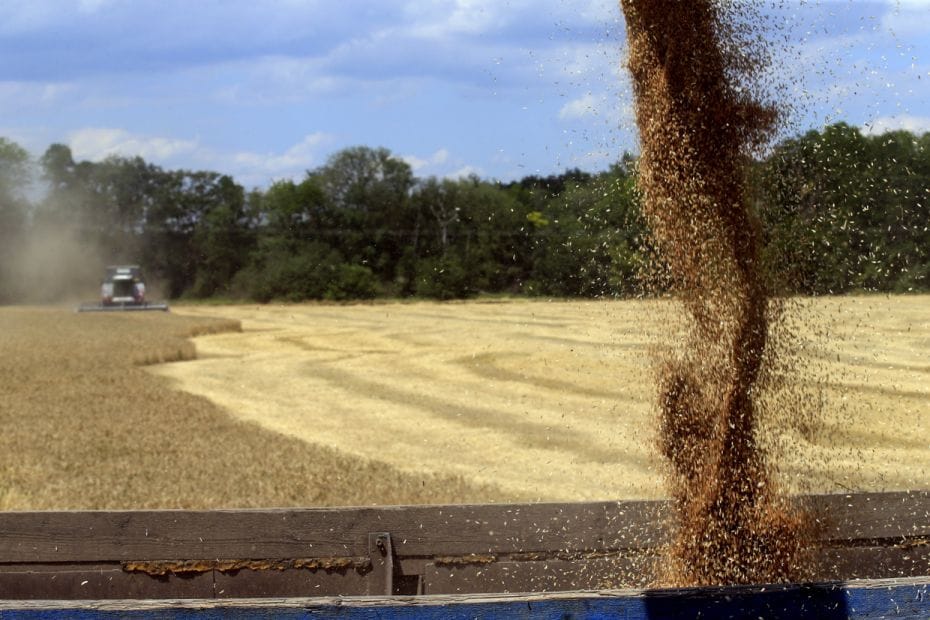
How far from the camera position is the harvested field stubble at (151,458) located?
Answer: 22.9 feet

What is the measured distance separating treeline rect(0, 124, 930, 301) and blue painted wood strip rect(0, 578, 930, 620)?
191 cm

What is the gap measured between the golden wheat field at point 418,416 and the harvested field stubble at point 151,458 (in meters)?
0.03

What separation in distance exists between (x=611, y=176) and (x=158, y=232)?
187 ft

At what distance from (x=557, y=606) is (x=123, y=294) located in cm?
4019

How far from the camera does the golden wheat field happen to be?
Answer: 22.7 ft

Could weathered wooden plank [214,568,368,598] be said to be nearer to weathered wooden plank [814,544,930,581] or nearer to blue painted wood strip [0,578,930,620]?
blue painted wood strip [0,578,930,620]

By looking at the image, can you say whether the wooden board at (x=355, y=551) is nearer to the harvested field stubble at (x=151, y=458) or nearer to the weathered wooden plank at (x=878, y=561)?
the weathered wooden plank at (x=878, y=561)

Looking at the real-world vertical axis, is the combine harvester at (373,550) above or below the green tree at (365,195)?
below

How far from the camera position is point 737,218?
4141 millimetres

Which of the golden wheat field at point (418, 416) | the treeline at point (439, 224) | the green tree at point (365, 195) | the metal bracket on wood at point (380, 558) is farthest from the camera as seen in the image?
the green tree at point (365, 195)

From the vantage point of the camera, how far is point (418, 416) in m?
A: 12.5

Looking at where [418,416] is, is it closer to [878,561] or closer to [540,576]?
[540,576]

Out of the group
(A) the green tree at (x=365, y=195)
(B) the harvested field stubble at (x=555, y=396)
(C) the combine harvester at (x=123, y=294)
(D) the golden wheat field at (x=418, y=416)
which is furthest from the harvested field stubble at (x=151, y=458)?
(C) the combine harvester at (x=123, y=294)

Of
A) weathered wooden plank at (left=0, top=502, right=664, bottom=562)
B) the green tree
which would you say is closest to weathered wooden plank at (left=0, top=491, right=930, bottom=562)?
weathered wooden plank at (left=0, top=502, right=664, bottom=562)
